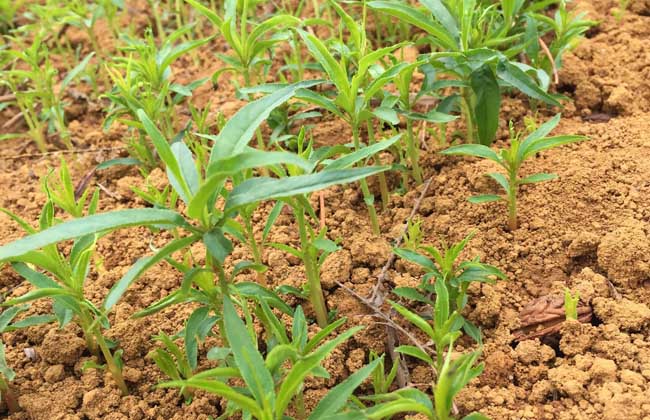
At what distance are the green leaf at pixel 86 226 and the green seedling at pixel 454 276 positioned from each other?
79 centimetres

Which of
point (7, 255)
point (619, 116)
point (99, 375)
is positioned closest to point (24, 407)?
point (99, 375)

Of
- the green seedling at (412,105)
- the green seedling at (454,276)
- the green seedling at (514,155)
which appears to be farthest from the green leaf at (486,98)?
the green seedling at (454,276)

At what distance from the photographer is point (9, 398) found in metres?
2.06

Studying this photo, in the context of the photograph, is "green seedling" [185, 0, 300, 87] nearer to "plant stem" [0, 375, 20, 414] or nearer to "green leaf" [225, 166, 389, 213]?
"green leaf" [225, 166, 389, 213]

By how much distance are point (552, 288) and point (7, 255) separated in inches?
62.4

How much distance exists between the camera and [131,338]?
86.1 inches

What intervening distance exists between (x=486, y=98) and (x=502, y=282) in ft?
2.40

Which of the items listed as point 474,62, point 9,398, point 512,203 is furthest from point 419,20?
point 9,398

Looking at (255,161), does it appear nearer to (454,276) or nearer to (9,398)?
(454,276)

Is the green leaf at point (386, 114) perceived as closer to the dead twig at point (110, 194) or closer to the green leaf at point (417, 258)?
the green leaf at point (417, 258)

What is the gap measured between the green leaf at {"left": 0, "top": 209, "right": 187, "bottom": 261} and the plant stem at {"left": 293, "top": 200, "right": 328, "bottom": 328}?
467 mm

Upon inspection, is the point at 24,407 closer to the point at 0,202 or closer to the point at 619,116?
the point at 0,202

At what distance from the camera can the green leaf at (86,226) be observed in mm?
1493

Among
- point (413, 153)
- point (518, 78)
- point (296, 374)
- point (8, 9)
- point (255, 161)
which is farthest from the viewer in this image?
point (8, 9)
